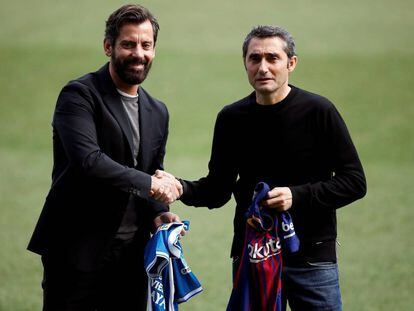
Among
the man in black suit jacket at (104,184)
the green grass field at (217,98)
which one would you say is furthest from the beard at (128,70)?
the green grass field at (217,98)

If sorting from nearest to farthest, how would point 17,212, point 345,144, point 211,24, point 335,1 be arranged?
point 345,144 < point 17,212 < point 211,24 < point 335,1

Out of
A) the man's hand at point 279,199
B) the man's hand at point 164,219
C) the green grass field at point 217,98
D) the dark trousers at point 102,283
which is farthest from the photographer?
the green grass field at point 217,98

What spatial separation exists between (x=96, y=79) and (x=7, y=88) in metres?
11.2

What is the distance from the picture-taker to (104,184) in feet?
10.4

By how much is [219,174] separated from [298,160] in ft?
1.42

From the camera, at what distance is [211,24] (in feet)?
55.6

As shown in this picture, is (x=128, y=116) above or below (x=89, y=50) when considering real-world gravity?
below

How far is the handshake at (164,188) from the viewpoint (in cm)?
320

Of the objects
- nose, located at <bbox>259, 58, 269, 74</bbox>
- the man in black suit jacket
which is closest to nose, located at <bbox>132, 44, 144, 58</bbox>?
the man in black suit jacket

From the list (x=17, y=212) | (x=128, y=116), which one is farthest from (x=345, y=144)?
(x=17, y=212)

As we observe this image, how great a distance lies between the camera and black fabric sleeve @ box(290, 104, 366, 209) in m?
3.06

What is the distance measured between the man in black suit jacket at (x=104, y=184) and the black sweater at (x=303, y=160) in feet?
1.31

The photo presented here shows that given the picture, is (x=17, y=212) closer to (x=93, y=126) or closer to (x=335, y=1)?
(x=93, y=126)

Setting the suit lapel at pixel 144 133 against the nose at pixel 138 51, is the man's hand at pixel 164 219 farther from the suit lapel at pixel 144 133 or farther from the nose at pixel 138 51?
the nose at pixel 138 51
